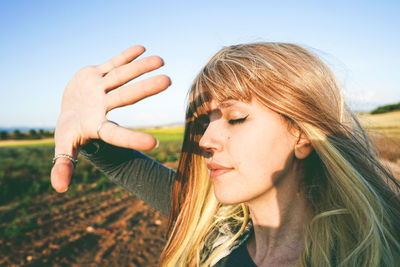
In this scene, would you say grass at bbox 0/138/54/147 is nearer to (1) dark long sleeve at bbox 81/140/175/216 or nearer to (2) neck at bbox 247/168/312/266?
(1) dark long sleeve at bbox 81/140/175/216

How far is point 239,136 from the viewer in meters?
1.78

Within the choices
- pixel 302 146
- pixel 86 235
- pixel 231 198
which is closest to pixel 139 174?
pixel 231 198

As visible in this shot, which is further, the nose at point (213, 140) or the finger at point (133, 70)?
the nose at point (213, 140)

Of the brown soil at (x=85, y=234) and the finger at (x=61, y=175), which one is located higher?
the finger at (x=61, y=175)

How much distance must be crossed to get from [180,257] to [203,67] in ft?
5.53

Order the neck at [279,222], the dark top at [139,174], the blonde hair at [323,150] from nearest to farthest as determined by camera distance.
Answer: the blonde hair at [323,150] < the neck at [279,222] < the dark top at [139,174]

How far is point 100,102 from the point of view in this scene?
1.34 m

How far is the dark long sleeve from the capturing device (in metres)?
2.26

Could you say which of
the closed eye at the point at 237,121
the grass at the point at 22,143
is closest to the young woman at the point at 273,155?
the closed eye at the point at 237,121

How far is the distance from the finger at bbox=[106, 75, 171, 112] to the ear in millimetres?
1193

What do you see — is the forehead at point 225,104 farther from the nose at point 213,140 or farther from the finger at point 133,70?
the finger at point 133,70

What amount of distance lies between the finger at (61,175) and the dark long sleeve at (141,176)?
0.82 metres

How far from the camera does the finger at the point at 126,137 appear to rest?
112cm

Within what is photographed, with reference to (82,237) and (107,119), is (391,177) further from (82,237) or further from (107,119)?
(82,237)
